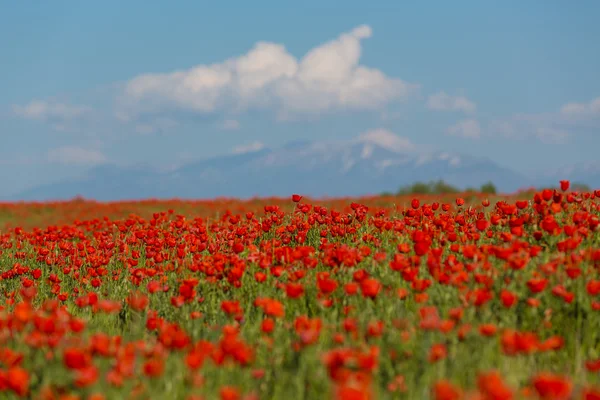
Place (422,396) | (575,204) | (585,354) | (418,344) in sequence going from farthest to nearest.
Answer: (575,204), (585,354), (418,344), (422,396)

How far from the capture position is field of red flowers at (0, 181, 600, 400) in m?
3.62

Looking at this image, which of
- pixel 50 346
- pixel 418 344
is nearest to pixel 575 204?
pixel 418 344

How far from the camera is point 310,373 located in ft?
13.2

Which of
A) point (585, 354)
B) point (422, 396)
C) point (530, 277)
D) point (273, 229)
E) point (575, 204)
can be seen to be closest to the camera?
point (422, 396)

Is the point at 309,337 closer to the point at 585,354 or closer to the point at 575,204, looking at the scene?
the point at 585,354

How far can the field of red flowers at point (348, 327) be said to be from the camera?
11.9 ft

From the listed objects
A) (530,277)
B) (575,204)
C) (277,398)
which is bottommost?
(277,398)

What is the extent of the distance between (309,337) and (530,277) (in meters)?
2.33

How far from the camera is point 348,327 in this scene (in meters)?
4.20

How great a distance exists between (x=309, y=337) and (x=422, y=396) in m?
0.72

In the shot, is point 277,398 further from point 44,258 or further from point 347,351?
point 44,258

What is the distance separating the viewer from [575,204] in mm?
7984

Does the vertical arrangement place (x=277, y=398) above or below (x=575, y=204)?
below

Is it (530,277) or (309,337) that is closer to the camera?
(309,337)
